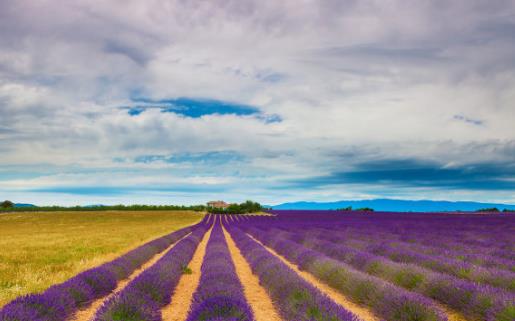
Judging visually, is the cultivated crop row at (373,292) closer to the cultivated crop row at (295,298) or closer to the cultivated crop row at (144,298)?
the cultivated crop row at (295,298)

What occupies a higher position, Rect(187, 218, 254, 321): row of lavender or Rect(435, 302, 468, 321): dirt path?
Rect(187, 218, 254, 321): row of lavender

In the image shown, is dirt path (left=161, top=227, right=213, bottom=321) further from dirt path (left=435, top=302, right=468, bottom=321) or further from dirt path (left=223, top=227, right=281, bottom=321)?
dirt path (left=435, top=302, right=468, bottom=321)

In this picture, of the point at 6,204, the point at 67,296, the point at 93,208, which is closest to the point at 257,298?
the point at 67,296

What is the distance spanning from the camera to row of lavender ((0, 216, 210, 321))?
456 cm

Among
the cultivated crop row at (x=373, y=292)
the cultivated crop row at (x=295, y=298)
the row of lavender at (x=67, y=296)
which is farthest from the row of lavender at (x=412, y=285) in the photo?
the row of lavender at (x=67, y=296)

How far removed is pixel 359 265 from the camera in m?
9.67

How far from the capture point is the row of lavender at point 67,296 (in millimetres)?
4562

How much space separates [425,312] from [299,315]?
1.61 m

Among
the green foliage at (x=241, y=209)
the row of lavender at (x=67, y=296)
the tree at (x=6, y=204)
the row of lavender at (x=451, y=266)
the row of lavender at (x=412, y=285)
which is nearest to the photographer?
the row of lavender at (x=67, y=296)

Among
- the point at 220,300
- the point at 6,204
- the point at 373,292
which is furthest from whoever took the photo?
the point at 6,204

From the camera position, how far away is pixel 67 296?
5.81m

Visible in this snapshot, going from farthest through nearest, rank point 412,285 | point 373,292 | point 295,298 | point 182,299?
point 412,285 → point 182,299 → point 373,292 → point 295,298

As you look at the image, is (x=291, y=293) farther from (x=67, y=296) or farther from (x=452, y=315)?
(x=67, y=296)

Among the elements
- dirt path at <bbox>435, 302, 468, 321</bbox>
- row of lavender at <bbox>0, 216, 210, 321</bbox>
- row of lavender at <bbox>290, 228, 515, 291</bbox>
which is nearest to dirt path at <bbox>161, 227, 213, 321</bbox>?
row of lavender at <bbox>0, 216, 210, 321</bbox>
